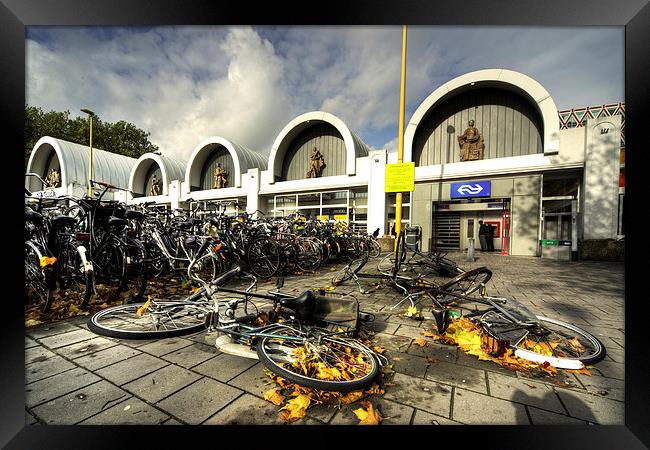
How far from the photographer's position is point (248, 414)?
1.33m

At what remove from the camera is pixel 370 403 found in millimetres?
1415

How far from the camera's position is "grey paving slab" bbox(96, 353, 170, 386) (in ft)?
5.49

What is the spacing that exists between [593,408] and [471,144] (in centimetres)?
1367

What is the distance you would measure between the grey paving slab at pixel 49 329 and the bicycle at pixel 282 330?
264 mm

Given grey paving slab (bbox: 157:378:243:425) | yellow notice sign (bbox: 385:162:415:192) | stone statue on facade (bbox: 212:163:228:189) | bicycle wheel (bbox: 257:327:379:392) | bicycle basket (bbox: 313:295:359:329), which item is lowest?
grey paving slab (bbox: 157:378:243:425)

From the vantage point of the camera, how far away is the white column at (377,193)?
13.4 meters

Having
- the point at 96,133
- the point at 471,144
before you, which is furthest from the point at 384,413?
the point at 96,133

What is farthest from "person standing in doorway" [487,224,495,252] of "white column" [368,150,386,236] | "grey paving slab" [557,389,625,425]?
"grey paving slab" [557,389,625,425]

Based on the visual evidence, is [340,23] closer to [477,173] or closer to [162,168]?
[477,173]

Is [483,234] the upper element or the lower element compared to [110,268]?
upper

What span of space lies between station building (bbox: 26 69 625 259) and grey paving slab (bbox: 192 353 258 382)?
28.3ft

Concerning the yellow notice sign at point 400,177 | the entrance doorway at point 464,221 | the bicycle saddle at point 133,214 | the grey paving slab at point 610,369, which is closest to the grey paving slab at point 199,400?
the grey paving slab at point 610,369

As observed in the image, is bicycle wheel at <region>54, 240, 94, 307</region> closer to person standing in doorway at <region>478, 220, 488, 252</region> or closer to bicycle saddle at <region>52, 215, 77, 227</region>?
bicycle saddle at <region>52, 215, 77, 227</region>

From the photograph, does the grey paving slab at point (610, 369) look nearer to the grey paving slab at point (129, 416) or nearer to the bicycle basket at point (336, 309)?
the bicycle basket at point (336, 309)
